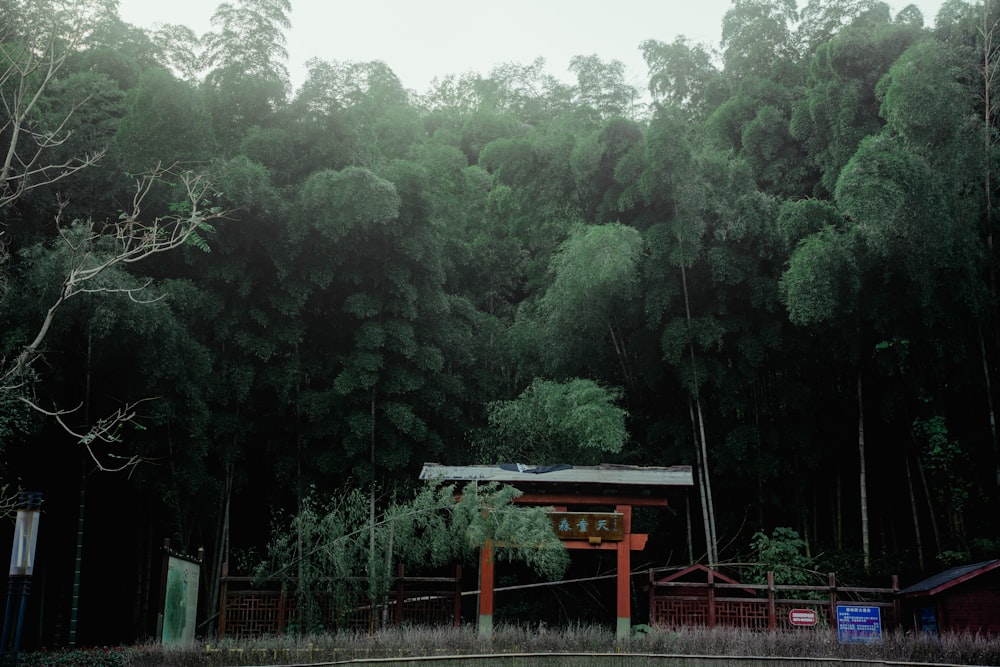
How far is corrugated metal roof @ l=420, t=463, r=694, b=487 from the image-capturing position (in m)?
9.18

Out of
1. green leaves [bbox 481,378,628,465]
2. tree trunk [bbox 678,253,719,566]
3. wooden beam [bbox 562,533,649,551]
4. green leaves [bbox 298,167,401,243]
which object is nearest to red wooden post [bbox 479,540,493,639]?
wooden beam [bbox 562,533,649,551]

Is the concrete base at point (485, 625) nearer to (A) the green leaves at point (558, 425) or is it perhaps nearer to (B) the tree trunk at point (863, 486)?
(A) the green leaves at point (558, 425)

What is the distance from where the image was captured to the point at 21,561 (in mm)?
5609

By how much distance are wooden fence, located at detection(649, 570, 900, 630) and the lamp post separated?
6335mm

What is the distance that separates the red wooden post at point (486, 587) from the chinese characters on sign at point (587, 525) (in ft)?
2.46

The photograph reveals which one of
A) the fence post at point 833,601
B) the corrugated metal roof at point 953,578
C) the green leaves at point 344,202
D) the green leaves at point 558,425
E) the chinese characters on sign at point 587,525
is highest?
the green leaves at point 344,202

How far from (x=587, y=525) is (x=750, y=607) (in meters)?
2.11

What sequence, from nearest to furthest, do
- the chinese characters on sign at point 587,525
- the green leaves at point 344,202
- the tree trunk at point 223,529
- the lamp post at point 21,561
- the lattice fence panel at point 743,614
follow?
1. the lamp post at point 21,561
2. the chinese characters on sign at point 587,525
3. the lattice fence panel at point 743,614
4. the green leaves at point 344,202
5. the tree trunk at point 223,529

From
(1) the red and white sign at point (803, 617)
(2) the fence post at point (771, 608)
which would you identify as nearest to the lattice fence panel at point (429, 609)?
(2) the fence post at point (771, 608)

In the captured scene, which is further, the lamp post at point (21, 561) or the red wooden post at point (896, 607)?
the red wooden post at point (896, 607)

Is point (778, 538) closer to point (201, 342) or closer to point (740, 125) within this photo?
point (740, 125)

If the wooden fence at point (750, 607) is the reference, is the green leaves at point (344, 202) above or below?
above

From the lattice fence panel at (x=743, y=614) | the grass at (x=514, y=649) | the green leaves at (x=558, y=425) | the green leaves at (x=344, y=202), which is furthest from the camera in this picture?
the green leaves at (x=558, y=425)

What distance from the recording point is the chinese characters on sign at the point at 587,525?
930 cm
